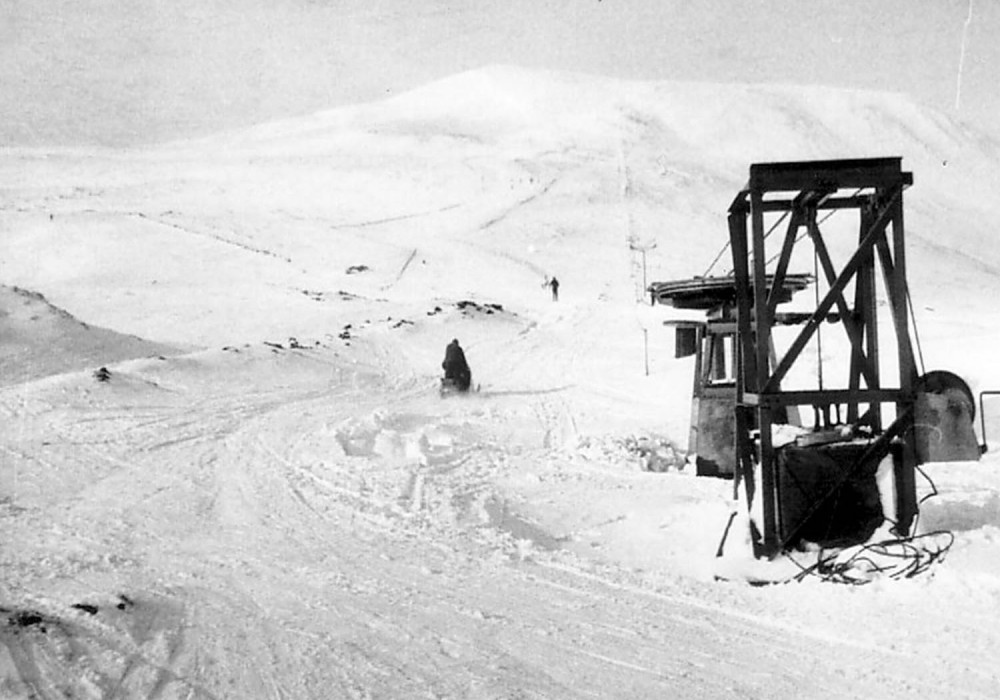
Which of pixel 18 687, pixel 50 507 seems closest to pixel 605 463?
pixel 50 507

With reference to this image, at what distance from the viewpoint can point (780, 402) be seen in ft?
26.7

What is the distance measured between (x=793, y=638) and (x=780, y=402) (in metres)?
2.63

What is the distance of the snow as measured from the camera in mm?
5402

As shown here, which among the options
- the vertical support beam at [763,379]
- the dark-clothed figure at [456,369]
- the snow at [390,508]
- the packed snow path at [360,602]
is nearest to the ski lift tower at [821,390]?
the vertical support beam at [763,379]

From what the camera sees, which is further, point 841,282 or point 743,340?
point 743,340

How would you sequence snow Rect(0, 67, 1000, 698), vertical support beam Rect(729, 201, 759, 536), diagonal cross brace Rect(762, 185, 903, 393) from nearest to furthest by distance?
snow Rect(0, 67, 1000, 698), diagonal cross brace Rect(762, 185, 903, 393), vertical support beam Rect(729, 201, 759, 536)

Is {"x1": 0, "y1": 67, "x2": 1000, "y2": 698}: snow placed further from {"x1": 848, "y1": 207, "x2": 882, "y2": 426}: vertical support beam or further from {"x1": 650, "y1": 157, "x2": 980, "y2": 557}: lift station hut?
{"x1": 848, "y1": 207, "x2": 882, "y2": 426}: vertical support beam

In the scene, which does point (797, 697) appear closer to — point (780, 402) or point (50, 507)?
point (780, 402)

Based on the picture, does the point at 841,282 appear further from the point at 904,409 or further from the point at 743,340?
the point at 904,409

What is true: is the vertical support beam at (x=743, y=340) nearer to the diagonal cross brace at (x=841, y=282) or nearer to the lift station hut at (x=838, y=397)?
the lift station hut at (x=838, y=397)

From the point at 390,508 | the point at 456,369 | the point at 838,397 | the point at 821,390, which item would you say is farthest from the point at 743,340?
the point at 456,369

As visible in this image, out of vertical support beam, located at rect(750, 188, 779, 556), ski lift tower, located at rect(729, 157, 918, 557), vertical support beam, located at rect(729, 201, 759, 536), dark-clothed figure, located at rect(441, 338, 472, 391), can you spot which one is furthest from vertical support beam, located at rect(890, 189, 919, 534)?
dark-clothed figure, located at rect(441, 338, 472, 391)

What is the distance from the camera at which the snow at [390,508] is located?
17.7ft

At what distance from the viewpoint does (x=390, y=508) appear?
31.7 feet
